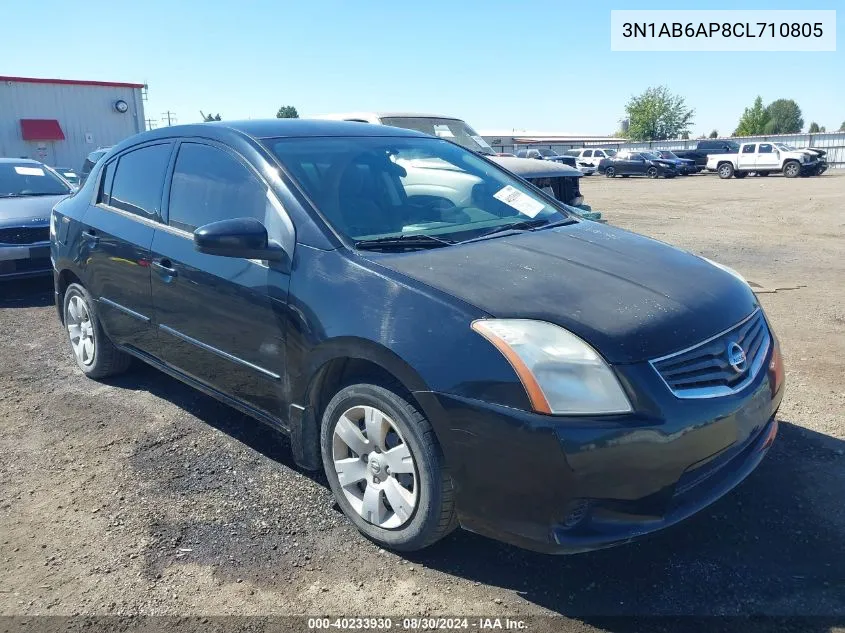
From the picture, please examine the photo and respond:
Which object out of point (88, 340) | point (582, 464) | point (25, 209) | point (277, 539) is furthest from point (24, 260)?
point (582, 464)

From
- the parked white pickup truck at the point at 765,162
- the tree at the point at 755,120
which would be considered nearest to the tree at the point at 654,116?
the tree at the point at 755,120

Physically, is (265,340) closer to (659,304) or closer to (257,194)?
(257,194)

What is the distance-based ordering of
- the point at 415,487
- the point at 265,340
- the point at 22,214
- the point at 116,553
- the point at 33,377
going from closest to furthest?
the point at 415,487
the point at 116,553
the point at 265,340
the point at 33,377
the point at 22,214

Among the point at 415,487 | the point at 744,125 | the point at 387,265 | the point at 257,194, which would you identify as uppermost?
the point at 744,125

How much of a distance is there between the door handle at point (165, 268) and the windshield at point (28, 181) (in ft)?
19.2

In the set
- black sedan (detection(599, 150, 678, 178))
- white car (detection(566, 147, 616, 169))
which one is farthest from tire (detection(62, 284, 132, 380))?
white car (detection(566, 147, 616, 169))

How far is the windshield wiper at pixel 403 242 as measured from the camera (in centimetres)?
309

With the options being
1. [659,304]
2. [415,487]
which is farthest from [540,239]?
[415,487]

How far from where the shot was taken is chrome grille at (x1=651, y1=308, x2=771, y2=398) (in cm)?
251

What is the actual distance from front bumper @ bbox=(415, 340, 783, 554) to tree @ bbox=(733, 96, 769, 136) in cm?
9624

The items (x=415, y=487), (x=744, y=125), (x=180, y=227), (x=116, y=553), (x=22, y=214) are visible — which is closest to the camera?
(x=415, y=487)

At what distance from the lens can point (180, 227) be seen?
3809 mm

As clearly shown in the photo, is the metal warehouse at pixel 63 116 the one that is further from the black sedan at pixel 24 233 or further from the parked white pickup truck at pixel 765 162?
the parked white pickup truck at pixel 765 162

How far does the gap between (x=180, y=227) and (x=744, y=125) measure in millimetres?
98667
